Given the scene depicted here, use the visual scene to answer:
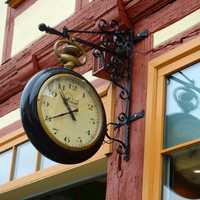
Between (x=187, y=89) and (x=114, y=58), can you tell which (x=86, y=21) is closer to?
(x=114, y=58)

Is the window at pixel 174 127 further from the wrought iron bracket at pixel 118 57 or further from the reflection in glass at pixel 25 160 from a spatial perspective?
the reflection in glass at pixel 25 160

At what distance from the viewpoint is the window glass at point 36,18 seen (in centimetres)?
790

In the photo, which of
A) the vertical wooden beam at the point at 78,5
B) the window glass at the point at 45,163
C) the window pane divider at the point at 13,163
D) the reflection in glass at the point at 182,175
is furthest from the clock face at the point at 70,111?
the window pane divider at the point at 13,163

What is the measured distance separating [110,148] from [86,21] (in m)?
1.32

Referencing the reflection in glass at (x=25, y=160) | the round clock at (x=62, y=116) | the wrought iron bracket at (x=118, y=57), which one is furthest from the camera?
the reflection in glass at (x=25, y=160)

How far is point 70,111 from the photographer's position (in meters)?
5.80

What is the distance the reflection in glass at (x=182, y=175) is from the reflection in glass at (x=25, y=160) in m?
2.06

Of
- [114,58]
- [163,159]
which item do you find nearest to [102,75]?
[114,58]

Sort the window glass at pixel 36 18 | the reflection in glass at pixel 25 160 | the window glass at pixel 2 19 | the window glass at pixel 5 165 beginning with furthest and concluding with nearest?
the window glass at pixel 2 19 → the window glass at pixel 5 165 → the window glass at pixel 36 18 → the reflection in glass at pixel 25 160

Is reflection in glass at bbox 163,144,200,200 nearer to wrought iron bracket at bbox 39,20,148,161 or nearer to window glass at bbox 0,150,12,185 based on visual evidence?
wrought iron bracket at bbox 39,20,148,161

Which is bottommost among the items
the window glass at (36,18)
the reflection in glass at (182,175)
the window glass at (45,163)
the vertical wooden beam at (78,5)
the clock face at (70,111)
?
the reflection in glass at (182,175)

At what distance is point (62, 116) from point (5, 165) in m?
2.49

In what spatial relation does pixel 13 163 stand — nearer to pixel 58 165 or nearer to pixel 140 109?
pixel 58 165

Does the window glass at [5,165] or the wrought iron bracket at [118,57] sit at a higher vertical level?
the wrought iron bracket at [118,57]
